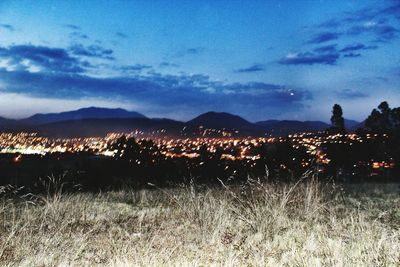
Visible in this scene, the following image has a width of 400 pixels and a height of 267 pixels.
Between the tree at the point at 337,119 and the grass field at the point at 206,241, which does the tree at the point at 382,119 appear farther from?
the grass field at the point at 206,241

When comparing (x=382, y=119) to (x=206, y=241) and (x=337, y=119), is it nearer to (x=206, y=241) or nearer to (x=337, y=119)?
(x=337, y=119)

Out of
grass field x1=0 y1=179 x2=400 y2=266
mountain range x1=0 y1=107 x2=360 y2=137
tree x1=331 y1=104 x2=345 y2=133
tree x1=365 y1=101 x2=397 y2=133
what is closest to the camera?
grass field x1=0 y1=179 x2=400 y2=266

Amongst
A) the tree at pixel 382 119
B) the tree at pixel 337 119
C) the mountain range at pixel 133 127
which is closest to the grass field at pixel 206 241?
the tree at pixel 382 119

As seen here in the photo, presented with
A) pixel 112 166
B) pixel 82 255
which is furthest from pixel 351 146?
pixel 82 255

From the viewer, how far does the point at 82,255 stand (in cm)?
466

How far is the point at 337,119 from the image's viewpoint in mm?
46188

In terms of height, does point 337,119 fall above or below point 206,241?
above

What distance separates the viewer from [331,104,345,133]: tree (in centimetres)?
4595

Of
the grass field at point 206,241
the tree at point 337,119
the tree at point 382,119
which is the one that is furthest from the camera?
the tree at point 337,119

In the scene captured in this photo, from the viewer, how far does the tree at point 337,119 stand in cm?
4595

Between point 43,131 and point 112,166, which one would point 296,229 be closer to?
point 112,166

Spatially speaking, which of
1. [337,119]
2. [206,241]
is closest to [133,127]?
[337,119]

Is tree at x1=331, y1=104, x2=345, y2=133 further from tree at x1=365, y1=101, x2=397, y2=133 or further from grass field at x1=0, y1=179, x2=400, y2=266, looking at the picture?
grass field at x1=0, y1=179, x2=400, y2=266

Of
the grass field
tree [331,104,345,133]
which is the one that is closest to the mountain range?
tree [331,104,345,133]
